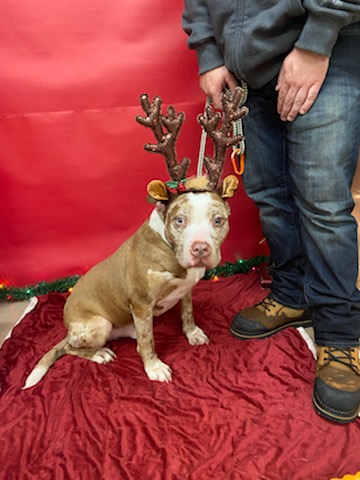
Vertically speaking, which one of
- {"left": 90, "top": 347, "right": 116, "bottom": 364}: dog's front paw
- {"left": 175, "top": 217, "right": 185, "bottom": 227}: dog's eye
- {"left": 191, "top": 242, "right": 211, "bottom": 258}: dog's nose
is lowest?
{"left": 90, "top": 347, "right": 116, "bottom": 364}: dog's front paw

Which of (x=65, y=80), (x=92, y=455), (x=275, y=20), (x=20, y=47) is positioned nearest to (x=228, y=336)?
(x=92, y=455)

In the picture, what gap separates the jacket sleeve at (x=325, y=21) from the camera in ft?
4.02

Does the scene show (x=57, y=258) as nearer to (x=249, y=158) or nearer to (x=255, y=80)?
(x=249, y=158)

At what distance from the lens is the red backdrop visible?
7.17 ft

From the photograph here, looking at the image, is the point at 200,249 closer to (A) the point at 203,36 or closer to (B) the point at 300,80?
(B) the point at 300,80

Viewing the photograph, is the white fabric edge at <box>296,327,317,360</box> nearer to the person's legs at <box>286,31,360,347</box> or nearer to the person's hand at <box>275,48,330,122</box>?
the person's legs at <box>286,31,360,347</box>

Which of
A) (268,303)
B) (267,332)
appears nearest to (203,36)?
(268,303)

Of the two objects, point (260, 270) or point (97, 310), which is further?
point (260, 270)

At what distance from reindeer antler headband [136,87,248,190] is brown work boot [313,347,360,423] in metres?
0.85

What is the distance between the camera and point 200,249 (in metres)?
1.44

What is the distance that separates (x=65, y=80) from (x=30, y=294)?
1323 mm

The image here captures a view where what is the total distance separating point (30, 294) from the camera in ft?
8.72

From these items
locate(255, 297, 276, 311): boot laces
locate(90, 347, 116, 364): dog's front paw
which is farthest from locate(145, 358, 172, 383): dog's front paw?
locate(255, 297, 276, 311): boot laces

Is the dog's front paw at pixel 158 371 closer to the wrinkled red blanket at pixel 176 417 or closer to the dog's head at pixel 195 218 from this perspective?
the wrinkled red blanket at pixel 176 417
